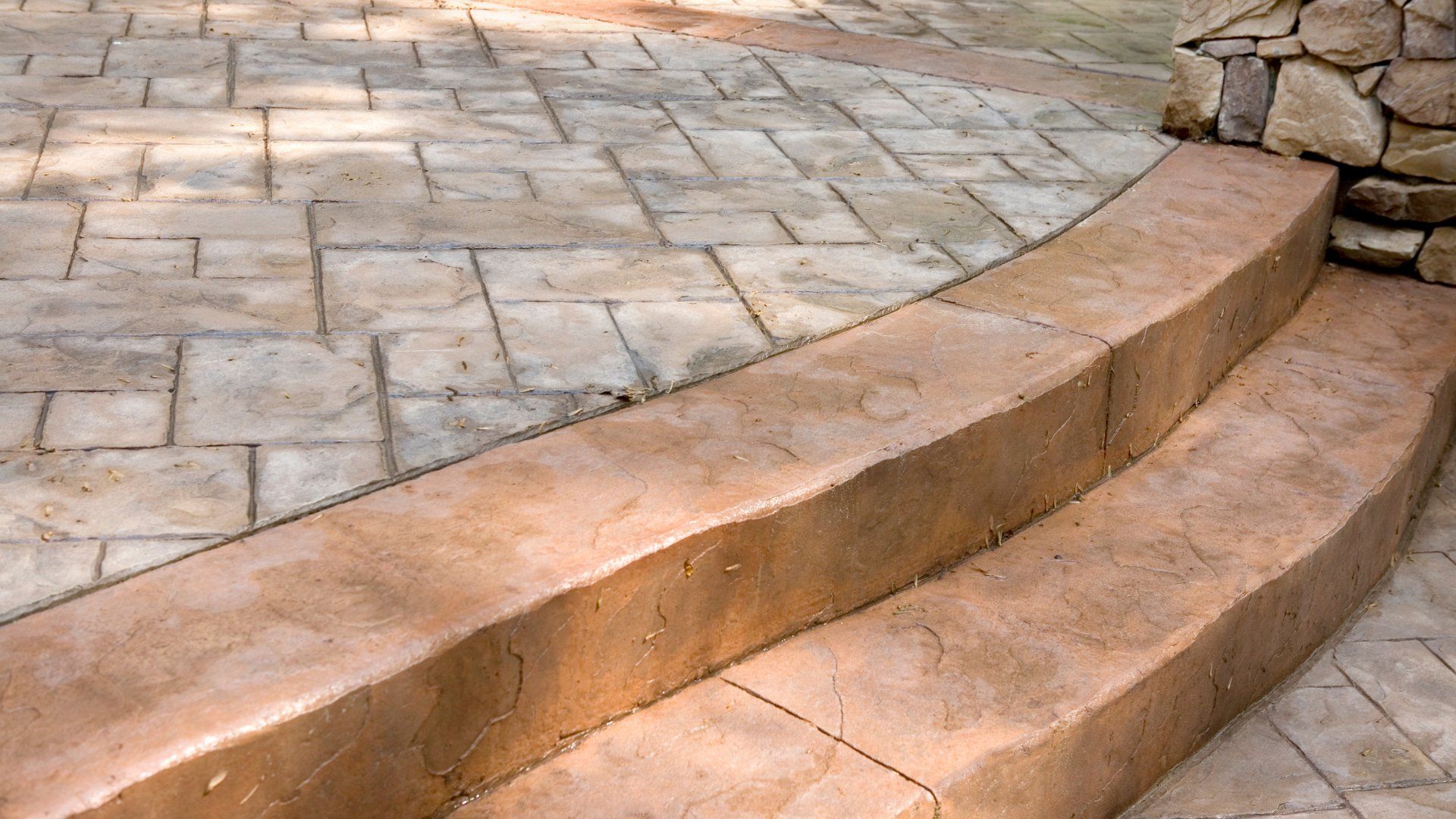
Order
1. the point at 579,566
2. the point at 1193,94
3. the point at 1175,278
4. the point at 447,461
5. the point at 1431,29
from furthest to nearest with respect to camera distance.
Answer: the point at 1193,94, the point at 1431,29, the point at 1175,278, the point at 447,461, the point at 579,566

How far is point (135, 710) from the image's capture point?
→ 170 cm

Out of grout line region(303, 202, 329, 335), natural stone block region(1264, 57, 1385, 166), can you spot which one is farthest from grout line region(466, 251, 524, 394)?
natural stone block region(1264, 57, 1385, 166)

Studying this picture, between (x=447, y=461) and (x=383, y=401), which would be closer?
(x=447, y=461)

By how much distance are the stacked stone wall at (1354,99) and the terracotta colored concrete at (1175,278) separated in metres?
0.12

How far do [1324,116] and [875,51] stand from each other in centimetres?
177

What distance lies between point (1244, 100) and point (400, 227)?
251cm

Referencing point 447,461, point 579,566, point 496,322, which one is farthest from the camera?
point 496,322

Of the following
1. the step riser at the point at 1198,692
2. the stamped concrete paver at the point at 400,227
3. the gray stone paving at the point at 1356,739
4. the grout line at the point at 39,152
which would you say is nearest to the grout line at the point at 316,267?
the stamped concrete paver at the point at 400,227

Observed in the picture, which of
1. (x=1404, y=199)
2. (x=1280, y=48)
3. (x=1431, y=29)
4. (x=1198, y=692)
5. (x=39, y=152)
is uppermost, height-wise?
(x=1431, y=29)

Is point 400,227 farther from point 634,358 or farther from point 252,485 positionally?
point 252,485

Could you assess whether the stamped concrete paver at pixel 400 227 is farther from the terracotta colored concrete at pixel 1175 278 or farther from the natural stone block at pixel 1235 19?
the natural stone block at pixel 1235 19

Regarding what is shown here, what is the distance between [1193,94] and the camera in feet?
14.1

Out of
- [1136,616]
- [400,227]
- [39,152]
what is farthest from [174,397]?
[1136,616]

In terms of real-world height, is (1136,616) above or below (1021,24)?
below
